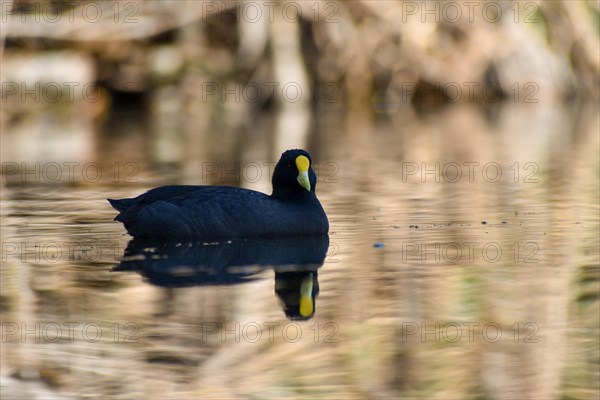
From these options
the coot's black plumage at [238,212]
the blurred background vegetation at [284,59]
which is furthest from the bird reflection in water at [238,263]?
the blurred background vegetation at [284,59]

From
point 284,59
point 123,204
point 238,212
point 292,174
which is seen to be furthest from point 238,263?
point 284,59

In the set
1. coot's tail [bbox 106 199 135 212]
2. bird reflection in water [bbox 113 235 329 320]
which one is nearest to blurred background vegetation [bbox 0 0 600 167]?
coot's tail [bbox 106 199 135 212]

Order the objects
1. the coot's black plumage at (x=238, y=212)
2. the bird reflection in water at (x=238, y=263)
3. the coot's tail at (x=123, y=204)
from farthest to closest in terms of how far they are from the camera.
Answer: the coot's tail at (x=123, y=204)
the coot's black plumage at (x=238, y=212)
the bird reflection in water at (x=238, y=263)

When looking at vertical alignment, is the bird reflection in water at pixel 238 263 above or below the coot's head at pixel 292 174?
below

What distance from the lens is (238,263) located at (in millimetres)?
7637

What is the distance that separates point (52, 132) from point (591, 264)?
15.4 metres

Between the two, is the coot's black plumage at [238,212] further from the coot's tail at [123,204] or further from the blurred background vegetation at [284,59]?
the blurred background vegetation at [284,59]

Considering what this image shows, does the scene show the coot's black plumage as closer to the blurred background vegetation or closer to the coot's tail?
the coot's tail

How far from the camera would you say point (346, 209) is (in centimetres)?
1036

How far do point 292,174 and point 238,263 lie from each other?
115 centimetres

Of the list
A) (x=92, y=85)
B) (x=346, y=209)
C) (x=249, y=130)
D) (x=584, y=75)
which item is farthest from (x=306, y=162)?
(x=584, y=75)

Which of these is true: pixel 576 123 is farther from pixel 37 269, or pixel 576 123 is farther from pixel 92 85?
pixel 37 269

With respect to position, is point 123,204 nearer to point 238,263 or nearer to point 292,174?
point 292,174

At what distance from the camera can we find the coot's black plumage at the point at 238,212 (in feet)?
27.4
